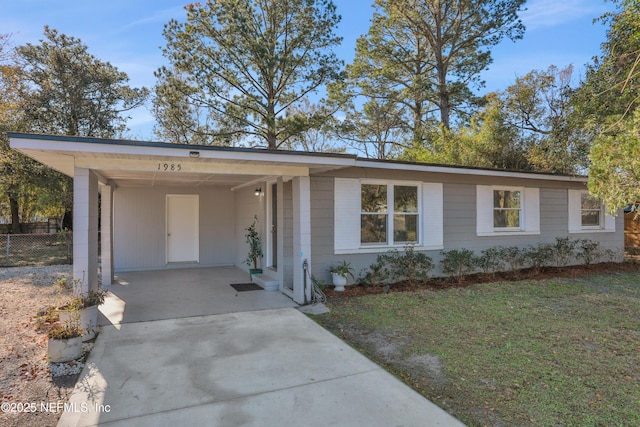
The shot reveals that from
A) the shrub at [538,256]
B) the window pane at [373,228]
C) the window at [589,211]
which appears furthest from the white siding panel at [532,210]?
the window pane at [373,228]

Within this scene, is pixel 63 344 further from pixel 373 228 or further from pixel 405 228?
pixel 405 228

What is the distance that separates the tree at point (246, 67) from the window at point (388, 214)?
7.13 meters

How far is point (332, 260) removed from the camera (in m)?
7.41

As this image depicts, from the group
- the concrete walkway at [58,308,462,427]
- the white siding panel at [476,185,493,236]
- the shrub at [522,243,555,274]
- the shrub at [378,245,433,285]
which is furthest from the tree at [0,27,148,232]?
the shrub at [522,243,555,274]

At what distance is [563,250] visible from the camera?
9.80 meters

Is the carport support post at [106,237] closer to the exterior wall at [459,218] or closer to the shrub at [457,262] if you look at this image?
the exterior wall at [459,218]

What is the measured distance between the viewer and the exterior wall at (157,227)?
9.44 meters

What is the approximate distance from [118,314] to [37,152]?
100 inches

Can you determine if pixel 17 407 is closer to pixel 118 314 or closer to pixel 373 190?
pixel 118 314

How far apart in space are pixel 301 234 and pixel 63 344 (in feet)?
11.7

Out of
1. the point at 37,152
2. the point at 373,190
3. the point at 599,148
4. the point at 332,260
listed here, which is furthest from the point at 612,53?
the point at 37,152

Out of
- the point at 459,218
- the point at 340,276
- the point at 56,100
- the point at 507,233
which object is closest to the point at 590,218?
the point at 507,233

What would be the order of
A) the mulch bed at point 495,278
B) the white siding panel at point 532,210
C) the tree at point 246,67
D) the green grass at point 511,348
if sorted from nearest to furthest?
the green grass at point 511,348, the mulch bed at point 495,278, the white siding panel at point 532,210, the tree at point 246,67

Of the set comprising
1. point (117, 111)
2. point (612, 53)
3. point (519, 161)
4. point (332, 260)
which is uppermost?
point (117, 111)
